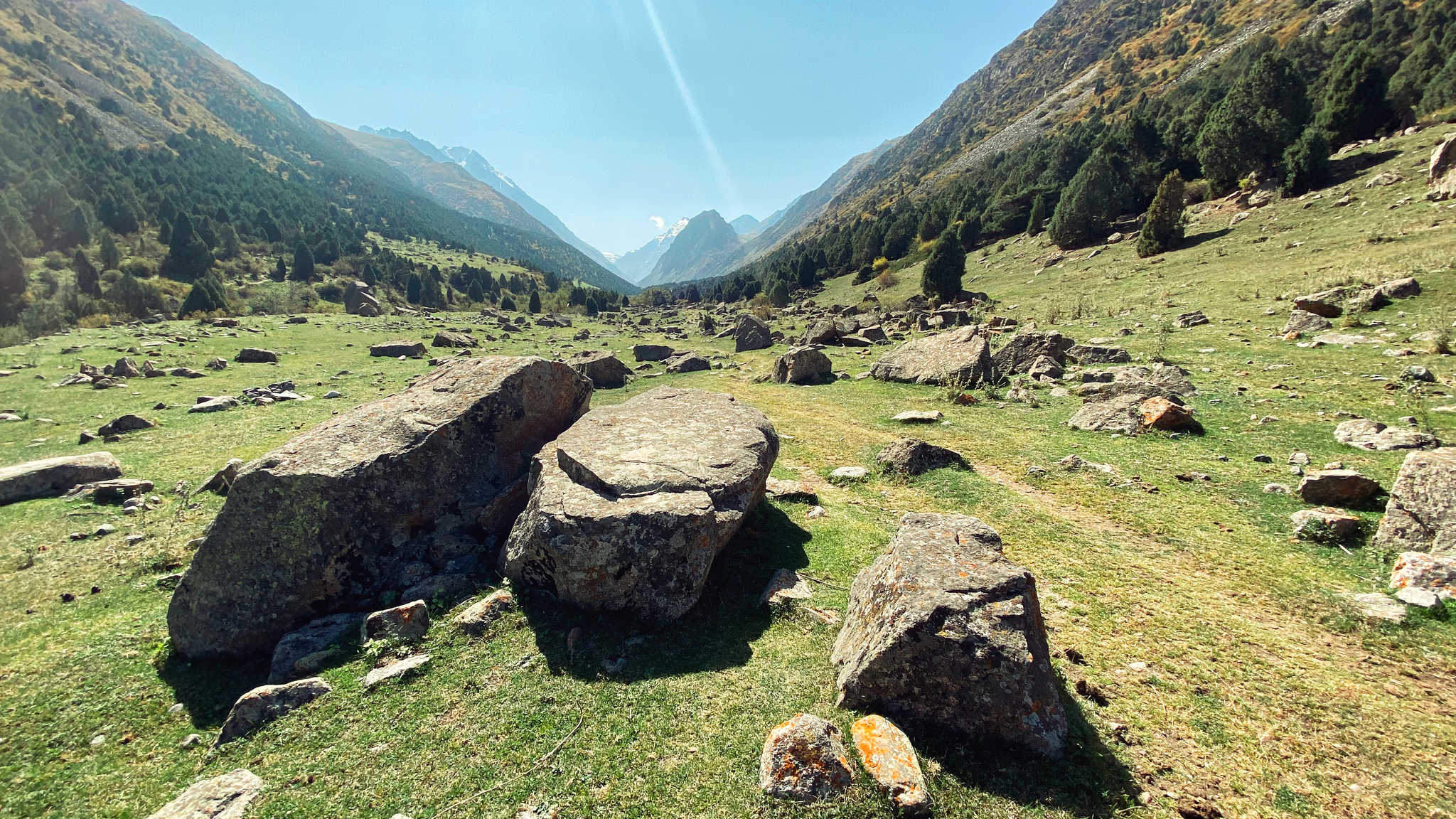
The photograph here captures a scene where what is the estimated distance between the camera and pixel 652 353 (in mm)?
33812

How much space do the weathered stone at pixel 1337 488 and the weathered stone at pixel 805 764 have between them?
30.3ft

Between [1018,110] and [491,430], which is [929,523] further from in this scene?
[1018,110]

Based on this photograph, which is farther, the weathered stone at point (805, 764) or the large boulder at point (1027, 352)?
the large boulder at point (1027, 352)

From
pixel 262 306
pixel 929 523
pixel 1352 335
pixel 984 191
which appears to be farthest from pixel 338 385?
pixel 984 191

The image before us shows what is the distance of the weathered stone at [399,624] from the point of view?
687cm

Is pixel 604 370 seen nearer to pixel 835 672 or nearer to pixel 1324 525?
pixel 835 672

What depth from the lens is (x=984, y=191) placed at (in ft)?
244

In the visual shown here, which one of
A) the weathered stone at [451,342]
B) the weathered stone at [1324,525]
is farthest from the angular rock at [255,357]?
the weathered stone at [1324,525]

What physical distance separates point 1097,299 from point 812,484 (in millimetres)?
26240

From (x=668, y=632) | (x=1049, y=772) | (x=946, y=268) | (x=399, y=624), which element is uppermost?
(x=946, y=268)

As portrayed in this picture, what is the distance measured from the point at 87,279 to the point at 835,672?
84618 mm

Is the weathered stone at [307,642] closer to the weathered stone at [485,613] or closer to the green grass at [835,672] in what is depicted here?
the green grass at [835,672]

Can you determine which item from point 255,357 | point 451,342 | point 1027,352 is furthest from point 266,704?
point 451,342

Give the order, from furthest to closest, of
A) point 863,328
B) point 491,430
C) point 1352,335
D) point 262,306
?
point 262,306 → point 863,328 → point 1352,335 → point 491,430
